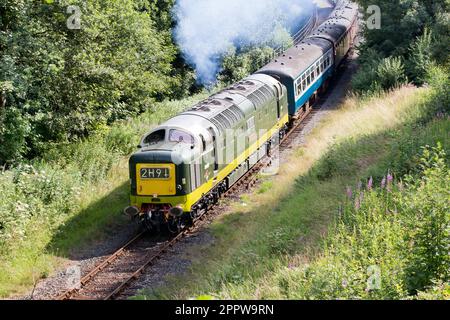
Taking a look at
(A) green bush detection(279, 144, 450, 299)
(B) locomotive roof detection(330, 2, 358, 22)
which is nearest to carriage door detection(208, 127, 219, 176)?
(A) green bush detection(279, 144, 450, 299)

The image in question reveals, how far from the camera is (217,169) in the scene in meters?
17.8

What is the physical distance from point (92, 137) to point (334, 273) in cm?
1614

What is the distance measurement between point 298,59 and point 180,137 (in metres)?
12.9

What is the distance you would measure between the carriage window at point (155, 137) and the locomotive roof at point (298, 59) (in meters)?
9.96

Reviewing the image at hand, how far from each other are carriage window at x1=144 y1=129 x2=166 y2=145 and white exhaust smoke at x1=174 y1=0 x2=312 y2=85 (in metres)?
17.5

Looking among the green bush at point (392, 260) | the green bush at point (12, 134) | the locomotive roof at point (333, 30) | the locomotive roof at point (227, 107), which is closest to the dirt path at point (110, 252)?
the locomotive roof at point (227, 107)

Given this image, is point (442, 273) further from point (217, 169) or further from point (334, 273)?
point (217, 169)

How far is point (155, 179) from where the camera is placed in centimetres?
1606

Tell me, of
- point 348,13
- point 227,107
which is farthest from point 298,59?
point 348,13

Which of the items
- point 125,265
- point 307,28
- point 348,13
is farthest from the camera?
point 307,28

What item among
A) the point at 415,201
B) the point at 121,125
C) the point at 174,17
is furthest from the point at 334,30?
the point at 415,201

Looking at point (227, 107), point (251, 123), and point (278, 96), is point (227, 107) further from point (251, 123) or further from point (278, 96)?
point (278, 96)

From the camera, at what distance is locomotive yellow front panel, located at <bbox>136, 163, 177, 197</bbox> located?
626 inches
